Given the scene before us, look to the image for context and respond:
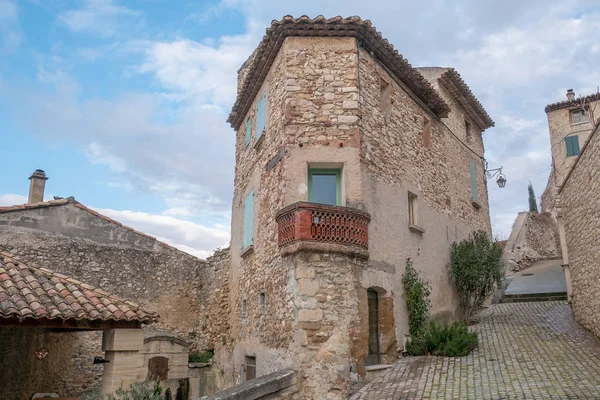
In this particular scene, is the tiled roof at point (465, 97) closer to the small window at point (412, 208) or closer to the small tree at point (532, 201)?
the small window at point (412, 208)

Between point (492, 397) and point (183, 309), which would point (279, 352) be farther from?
point (183, 309)

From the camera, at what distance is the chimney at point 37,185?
17656 millimetres

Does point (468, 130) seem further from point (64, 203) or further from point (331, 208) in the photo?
point (64, 203)

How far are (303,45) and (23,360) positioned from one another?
10.0 m

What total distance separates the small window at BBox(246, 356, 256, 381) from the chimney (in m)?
10.9

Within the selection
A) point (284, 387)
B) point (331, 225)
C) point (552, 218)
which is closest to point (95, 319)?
point (284, 387)

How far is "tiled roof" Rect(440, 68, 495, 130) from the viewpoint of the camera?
1600 centimetres

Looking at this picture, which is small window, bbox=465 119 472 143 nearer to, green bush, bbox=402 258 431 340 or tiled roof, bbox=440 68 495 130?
tiled roof, bbox=440 68 495 130

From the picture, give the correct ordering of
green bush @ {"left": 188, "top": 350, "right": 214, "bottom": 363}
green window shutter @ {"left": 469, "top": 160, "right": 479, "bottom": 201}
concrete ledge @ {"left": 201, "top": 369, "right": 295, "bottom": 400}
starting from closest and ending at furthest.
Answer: concrete ledge @ {"left": 201, "top": 369, "right": 295, "bottom": 400}, green bush @ {"left": 188, "top": 350, "right": 214, "bottom": 363}, green window shutter @ {"left": 469, "top": 160, "right": 479, "bottom": 201}

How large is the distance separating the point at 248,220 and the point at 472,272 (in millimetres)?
6658

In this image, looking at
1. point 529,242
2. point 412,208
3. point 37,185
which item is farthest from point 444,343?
point 529,242

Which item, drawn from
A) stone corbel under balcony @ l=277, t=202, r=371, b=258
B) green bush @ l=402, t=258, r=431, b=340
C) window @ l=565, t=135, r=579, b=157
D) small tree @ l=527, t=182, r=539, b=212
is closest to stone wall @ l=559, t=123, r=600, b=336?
green bush @ l=402, t=258, r=431, b=340

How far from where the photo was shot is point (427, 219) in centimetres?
1317

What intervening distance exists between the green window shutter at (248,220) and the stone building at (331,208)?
3 centimetres
